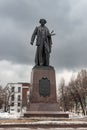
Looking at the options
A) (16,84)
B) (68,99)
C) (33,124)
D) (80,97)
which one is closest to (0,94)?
(68,99)

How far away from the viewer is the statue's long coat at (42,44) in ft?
71.1

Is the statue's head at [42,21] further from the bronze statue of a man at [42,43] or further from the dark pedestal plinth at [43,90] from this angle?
the dark pedestal plinth at [43,90]

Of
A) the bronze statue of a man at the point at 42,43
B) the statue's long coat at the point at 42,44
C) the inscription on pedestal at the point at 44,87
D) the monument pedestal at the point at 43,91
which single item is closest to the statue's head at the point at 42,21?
the bronze statue of a man at the point at 42,43

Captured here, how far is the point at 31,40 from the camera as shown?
22203mm

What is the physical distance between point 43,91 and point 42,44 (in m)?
3.89

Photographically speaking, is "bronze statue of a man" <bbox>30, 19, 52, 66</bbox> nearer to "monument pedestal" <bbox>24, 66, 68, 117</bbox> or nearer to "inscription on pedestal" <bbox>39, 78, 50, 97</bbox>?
"monument pedestal" <bbox>24, 66, 68, 117</bbox>

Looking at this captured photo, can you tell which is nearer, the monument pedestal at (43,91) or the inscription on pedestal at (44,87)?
the monument pedestal at (43,91)

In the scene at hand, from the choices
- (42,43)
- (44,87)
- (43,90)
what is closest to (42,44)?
(42,43)

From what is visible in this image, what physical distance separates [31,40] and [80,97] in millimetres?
33517

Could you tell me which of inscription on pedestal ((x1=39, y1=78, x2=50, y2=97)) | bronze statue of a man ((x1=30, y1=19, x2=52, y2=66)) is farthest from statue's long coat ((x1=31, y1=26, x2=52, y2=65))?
inscription on pedestal ((x1=39, y1=78, x2=50, y2=97))

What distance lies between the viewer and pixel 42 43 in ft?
71.8

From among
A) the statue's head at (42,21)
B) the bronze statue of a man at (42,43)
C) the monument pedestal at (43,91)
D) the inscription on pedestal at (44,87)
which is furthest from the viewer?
the statue's head at (42,21)

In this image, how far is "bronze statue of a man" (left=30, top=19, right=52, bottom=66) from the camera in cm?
2162

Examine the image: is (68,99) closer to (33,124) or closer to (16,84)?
(33,124)
